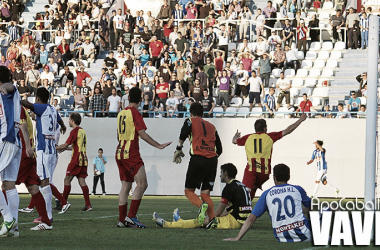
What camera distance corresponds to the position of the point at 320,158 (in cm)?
1975

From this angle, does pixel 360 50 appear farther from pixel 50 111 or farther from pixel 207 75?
pixel 50 111

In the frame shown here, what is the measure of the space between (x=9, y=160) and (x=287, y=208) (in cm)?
357

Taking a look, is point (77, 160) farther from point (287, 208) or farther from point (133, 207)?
point (287, 208)

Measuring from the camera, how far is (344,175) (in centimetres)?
2078

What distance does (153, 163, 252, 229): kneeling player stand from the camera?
977cm

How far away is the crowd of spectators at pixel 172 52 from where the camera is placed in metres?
22.5

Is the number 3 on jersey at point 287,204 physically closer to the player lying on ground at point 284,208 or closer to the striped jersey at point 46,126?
the player lying on ground at point 284,208

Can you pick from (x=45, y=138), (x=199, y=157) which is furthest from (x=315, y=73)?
(x=45, y=138)

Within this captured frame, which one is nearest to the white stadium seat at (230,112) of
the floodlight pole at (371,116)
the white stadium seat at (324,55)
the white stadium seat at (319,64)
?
the white stadium seat at (319,64)

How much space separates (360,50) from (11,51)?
14500mm

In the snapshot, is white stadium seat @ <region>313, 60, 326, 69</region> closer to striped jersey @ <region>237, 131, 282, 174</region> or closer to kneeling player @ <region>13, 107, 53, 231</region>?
striped jersey @ <region>237, 131, 282, 174</region>

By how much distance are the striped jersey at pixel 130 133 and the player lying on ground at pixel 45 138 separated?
1095 mm

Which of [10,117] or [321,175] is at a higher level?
[10,117]

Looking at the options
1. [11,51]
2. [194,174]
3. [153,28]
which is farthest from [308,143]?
[11,51]
